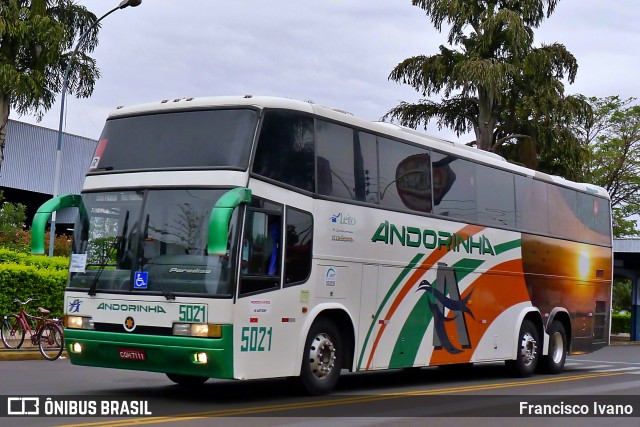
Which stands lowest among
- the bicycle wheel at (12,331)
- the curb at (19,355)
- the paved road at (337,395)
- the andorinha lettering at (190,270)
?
the curb at (19,355)

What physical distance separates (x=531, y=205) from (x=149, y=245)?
9.52m

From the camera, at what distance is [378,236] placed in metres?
14.6

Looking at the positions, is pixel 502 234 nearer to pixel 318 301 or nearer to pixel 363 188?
pixel 363 188

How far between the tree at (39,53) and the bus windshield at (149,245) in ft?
74.2

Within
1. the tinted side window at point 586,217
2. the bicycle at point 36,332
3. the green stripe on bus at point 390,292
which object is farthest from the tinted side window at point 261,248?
the tinted side window at point 586,217

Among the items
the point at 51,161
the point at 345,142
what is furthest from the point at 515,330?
the point at 51,161

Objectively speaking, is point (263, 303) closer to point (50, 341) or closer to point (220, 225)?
point (220, 225)

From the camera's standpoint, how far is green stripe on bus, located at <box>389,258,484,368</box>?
49.3ft

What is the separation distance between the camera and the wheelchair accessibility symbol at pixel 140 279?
1198 centimetres

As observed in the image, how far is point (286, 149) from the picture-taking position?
12.8m

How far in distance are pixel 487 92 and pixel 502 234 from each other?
1829cm

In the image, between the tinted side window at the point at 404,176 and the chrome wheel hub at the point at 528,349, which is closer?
the tinted side window at the point at 404,176

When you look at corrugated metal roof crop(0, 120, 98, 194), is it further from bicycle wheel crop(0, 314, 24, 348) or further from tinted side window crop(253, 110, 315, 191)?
tinted side window crop(253, 110, 315, 191)

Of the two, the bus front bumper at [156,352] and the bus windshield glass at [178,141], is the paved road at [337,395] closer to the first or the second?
the bus front bumper at [156,352]
